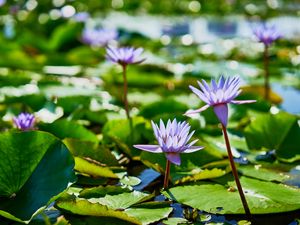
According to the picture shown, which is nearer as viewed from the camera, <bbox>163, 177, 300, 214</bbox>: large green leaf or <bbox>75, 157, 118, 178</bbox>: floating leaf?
<bbox>163, 177, 300, 214</bbox>: large green leaf

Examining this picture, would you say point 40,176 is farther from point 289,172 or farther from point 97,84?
point 97,84

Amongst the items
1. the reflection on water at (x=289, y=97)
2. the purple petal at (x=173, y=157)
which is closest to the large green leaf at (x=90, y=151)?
the purple petal at (x=173, y=157)

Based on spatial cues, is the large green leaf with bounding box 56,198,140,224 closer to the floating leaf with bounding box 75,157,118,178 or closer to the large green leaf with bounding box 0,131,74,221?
the large green leaf with bounding box 0,131,74,221

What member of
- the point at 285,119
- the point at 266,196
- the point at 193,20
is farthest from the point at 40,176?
the point at 193,20

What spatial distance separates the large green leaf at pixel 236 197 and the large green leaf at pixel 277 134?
0.99 feet

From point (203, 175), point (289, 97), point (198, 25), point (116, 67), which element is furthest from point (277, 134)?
point (198, 25)

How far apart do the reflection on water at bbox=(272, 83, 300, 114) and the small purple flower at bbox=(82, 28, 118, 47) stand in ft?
3.55

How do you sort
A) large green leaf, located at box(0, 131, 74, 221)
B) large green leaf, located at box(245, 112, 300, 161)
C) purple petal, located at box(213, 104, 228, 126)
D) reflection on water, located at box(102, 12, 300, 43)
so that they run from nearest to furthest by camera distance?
1. purple petal, located at box(213, 104, 228, 126)
2. large green leaf, located at box(0, 131, 74, 221)
3. large green leaf, located at box(245, 112, 300, 161)
4. reflection on water, located at box(102, 12, 300, 43)

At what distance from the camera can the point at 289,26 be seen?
507 centimetres

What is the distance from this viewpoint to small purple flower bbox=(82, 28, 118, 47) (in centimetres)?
343

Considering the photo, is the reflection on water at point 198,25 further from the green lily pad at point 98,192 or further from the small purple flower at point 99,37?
the green lily pad at point 98,192

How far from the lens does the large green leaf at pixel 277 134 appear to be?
1.73m

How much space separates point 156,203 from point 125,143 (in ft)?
1.63

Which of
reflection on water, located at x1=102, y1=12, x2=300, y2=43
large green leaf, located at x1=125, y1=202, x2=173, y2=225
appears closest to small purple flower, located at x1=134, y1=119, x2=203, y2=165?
large green leaf, located at x1=125, y1=202, x2=173, y2=225
